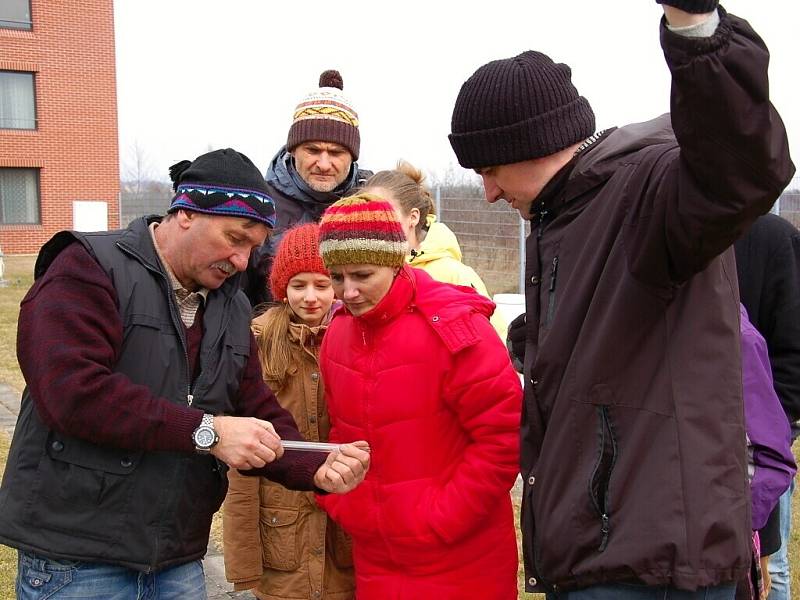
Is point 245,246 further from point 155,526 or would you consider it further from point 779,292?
point 779,292

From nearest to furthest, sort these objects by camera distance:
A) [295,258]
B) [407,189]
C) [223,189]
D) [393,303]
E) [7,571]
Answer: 1. [223,189]
2. [393,303]
3. [295,258]
4. [407,189]
5. [7,571]

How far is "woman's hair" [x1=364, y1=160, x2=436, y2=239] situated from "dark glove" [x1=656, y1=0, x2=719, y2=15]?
80.8 inches

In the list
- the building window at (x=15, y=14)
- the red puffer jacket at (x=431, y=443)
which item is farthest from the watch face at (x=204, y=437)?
the building window at (x=15, y=14)

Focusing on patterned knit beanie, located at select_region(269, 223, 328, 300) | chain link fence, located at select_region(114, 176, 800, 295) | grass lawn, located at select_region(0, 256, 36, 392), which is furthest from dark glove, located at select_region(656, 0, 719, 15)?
chain link fence, located at select_region(114, 176, 800, 295)

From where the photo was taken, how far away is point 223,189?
240 centimetres

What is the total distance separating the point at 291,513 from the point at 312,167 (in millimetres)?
1526

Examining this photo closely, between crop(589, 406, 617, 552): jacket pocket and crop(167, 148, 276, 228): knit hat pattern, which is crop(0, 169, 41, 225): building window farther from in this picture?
crop(589, 406, 617, 552): jacket pocket

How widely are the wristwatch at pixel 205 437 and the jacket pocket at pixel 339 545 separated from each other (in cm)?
91

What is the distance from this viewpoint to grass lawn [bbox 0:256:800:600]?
4402 mm

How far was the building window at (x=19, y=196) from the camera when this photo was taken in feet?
86.8

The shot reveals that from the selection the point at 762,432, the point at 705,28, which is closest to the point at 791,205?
the point at 762,432

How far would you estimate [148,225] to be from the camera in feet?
8.24

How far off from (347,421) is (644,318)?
1266 mm

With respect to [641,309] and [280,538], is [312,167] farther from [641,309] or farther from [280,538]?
[641,309]
